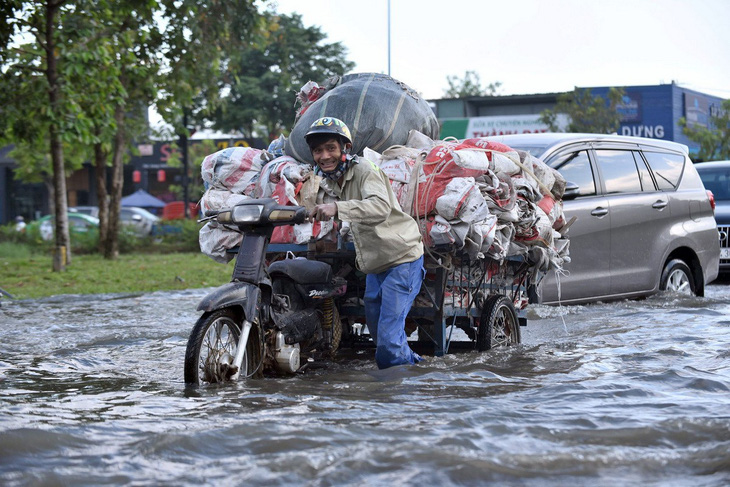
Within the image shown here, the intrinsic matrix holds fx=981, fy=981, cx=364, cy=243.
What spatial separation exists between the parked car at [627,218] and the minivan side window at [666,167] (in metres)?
0.01

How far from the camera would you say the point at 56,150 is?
54.5ft

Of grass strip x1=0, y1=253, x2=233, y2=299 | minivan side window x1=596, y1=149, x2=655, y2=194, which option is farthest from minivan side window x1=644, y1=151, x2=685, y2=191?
grass strip x1=0, y1=253, x2=233, y2=299

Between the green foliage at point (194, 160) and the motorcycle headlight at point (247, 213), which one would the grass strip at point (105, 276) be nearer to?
the motorcycle headlight at point (247, 213)

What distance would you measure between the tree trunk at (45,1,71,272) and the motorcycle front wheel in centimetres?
977

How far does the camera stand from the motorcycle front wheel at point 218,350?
5.37m

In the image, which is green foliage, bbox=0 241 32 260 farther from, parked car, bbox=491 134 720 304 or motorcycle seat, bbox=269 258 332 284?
motorcycle seat, bbox=269 258 332 284

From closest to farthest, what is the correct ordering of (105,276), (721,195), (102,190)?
(721,195), (105,276), (102,190)

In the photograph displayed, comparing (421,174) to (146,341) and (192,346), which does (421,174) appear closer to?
(192,346)

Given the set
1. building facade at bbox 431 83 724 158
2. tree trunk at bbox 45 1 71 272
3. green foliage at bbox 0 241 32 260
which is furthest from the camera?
building facade at bbox 431 83 724 158

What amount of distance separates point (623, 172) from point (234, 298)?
19.3 feet

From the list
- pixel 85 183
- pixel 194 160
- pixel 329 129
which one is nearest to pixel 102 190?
pixel 329 129

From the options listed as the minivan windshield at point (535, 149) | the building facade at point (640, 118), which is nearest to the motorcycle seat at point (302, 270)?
the minivan windshield at point (535, 149)

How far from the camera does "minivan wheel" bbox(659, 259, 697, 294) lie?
1062 centimetres

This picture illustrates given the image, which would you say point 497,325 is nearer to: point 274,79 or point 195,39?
point 195,39
